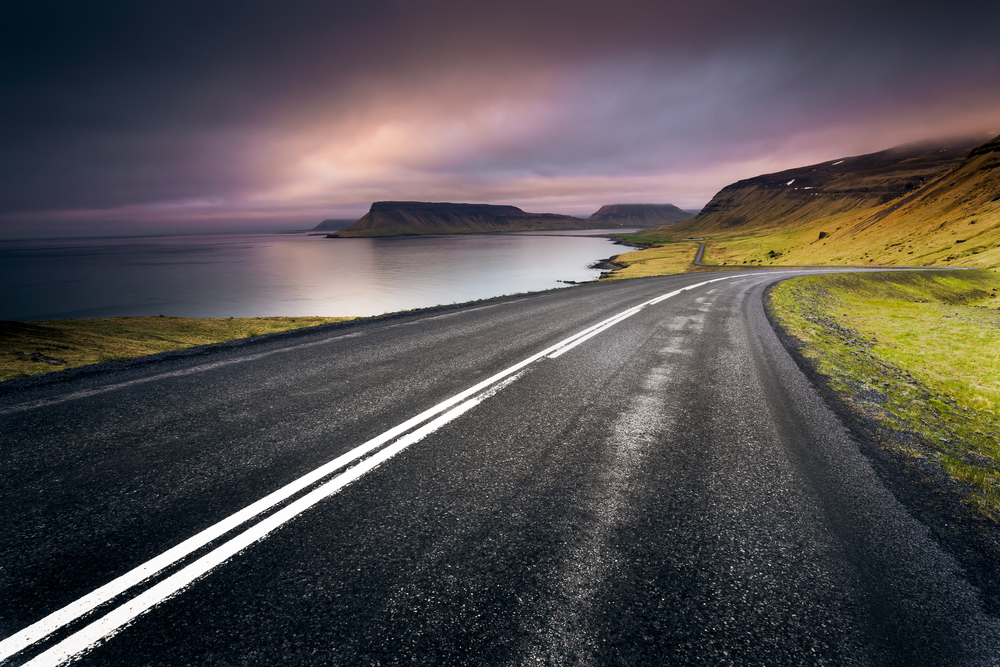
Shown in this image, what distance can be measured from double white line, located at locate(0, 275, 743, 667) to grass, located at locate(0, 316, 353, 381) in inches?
307

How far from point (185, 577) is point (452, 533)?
4.82ft

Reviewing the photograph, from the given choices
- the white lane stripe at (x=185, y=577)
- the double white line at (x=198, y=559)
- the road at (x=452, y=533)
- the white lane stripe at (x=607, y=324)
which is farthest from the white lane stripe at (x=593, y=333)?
the white lane stripe at (x=185, y=577)

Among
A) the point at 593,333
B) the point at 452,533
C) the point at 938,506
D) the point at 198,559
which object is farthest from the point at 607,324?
the point at 198,559

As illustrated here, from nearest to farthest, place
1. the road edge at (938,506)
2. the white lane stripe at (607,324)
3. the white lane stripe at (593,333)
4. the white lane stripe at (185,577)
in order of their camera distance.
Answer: the white lane stripe at (185,577) < the road edge at (938,506) < the white lane stripe at (593,333) < the white lane stripe at (607,324)

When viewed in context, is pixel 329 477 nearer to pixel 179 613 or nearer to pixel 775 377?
pixel 179 613

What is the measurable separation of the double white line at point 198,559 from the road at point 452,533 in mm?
14

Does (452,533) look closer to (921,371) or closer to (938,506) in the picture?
(938,506)

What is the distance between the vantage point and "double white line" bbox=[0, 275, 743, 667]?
→ 181cm

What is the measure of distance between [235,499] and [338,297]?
51.6 m

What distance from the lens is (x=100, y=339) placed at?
2033cm

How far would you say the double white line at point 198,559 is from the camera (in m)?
1.81

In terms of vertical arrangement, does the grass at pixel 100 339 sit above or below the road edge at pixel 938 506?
below

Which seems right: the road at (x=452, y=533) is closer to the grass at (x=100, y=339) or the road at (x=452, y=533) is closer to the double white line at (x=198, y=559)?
the double white line at (x=198, y=559)

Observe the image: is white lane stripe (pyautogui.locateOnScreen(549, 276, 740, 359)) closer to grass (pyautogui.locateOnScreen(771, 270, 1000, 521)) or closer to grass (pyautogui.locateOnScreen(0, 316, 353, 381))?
grass (pyautogui.locateOnScreen(771, 270, 1000, 521))
